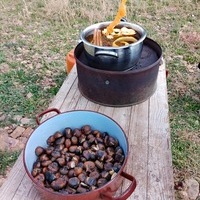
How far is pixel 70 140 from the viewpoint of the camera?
1.24 meters

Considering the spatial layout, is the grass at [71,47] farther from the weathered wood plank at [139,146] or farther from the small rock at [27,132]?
the weathered wood plank at [139,146]

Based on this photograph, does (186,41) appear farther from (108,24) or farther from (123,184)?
(123,184)

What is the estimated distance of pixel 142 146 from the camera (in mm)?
1352

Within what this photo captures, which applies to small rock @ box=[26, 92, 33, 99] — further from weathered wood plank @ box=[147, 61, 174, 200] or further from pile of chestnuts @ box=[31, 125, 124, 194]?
pile of chestnuts @ box=[31, 125, 124, 194]

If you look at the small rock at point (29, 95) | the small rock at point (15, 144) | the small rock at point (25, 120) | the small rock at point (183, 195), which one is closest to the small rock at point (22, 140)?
the small rock at point (15, 144)

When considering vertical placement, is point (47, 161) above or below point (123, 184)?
above

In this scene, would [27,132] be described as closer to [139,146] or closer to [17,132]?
[17,132]

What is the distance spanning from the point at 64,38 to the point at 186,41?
4.07 ft

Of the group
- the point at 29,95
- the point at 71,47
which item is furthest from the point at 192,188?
the point at 71,47

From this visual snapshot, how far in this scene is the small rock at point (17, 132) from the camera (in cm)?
212

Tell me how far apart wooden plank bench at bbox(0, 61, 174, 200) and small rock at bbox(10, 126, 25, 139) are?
59cm

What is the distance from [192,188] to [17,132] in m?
1.18

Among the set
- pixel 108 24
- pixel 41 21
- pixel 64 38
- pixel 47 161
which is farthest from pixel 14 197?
pixel 41 21

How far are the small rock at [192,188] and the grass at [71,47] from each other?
49mm
